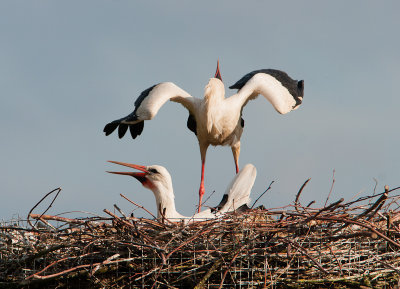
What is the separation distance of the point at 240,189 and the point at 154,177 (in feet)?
2.39

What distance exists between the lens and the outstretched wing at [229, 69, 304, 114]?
6715 mm

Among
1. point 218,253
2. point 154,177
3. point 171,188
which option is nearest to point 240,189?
point 171,188

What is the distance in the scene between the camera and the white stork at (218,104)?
20.8 ft

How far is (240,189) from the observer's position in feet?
16.1

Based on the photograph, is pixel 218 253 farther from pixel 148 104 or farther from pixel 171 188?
pixel 148 104

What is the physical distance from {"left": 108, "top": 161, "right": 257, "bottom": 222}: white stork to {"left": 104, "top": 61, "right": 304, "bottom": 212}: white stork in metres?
1.08

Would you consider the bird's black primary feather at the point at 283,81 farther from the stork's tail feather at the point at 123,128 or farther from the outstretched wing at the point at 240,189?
the outstretched wing at the point at 240,189

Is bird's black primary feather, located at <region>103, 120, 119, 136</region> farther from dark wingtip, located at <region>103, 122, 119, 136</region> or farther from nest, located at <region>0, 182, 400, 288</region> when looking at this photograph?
nest, located at <region>0, 182, 400, 288</region>

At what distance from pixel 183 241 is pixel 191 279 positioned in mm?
222

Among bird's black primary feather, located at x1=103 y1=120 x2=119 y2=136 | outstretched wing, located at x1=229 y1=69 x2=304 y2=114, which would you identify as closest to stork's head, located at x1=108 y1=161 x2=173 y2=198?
bird's black primary feather, located at x1=103 y1=120 x2=119 y2=136

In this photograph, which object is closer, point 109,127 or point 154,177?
point 154,177

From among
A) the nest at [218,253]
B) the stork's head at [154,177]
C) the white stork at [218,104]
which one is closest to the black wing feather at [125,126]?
the white stork at [218,104]

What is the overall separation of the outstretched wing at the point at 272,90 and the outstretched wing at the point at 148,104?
55cm

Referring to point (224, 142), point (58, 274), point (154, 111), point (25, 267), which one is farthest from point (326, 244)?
point (224, 142)
